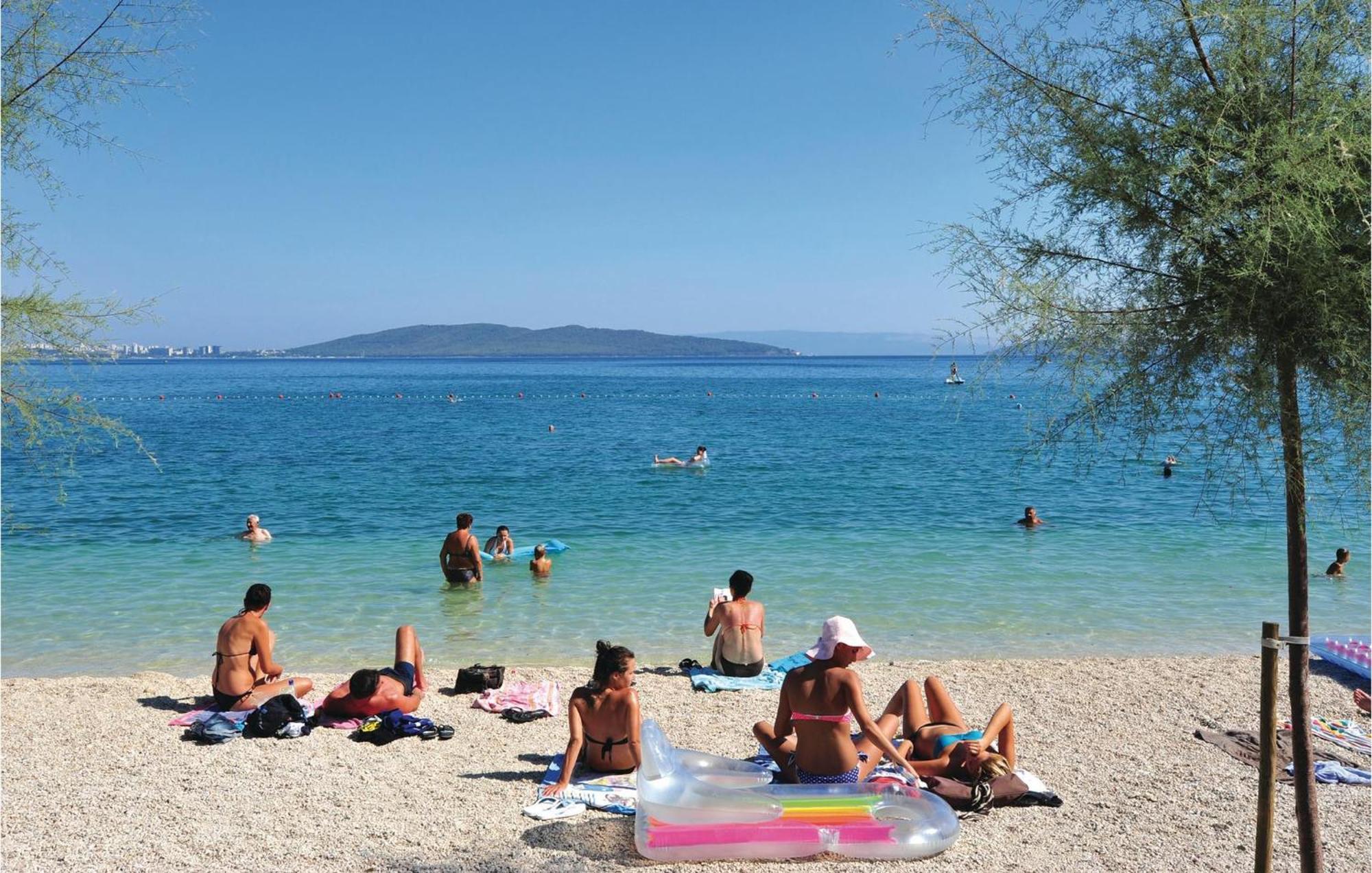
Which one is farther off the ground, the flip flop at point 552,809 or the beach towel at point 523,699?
the flip flop at point 552,809

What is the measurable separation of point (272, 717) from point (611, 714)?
2.95 meters

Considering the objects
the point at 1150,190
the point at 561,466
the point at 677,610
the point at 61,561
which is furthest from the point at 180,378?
the point at 1150,190

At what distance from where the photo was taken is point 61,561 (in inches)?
672

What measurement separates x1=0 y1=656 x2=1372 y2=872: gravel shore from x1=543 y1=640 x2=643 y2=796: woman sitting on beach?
59 cm

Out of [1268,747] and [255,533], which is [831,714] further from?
[255,533]

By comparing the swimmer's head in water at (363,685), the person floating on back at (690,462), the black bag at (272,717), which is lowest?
the black bag at (272,717)

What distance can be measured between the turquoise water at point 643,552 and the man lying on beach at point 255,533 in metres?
0.35

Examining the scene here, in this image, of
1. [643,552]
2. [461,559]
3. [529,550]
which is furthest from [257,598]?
[643,552]

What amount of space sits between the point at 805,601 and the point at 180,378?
453 feet

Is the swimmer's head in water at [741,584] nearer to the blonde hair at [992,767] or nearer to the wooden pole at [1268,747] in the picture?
the blonde hair at [992,767]

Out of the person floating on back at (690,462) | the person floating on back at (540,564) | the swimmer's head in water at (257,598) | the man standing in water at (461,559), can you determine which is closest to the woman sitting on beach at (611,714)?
the swimmer's head in water at (257,598)

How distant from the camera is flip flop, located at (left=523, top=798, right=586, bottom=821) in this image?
631 cm

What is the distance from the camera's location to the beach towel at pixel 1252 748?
7.14 meters

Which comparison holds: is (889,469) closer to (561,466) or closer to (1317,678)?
(561,466)
